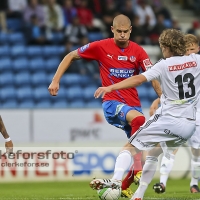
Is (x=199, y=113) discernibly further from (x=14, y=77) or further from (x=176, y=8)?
(x=176, y=8)

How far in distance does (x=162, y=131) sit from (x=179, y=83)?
0.58 meters

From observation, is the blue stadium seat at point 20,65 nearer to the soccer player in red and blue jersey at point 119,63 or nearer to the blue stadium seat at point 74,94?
the blue stadium seat at point 74,94

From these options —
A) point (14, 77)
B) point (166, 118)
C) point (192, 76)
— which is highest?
point (192, 76)

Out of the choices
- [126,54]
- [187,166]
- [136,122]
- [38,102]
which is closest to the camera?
[136,122]

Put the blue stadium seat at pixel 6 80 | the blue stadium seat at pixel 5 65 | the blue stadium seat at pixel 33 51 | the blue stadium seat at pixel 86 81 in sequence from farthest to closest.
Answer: the blue stadium seat at pixel 33 51
the blue stadium seat at pixel 86 81
the blue stadium seat at pixel 5 65
the blue stadium seat at pixel 6 80

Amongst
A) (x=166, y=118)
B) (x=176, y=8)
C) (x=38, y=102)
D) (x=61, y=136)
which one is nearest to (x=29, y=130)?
(x=61, y=136)

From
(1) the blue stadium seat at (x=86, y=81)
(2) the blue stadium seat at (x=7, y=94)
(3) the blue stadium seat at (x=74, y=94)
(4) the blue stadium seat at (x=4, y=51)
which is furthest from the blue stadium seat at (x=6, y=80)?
(1) the blue stadium seat at (x=86, y=81)

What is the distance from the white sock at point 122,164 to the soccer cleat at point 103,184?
12cm

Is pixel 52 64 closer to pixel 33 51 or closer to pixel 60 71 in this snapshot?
pixel 33 51

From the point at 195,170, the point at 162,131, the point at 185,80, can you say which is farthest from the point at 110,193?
the point at 195,170

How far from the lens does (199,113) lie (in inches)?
393

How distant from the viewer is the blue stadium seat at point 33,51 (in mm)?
18312

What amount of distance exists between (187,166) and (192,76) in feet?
25.2

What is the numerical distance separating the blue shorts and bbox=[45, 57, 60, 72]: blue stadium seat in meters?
9.19
